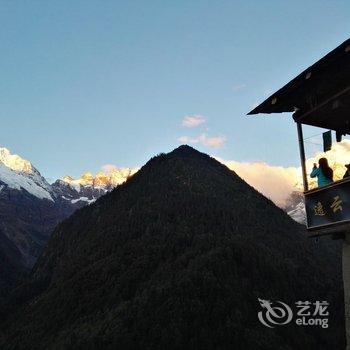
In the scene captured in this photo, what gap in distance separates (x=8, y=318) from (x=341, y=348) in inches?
4182

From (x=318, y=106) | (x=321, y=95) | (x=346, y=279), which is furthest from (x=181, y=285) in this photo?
(x=346, y=279)

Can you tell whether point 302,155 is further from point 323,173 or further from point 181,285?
point 181,285

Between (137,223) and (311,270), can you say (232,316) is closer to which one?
(311,270)

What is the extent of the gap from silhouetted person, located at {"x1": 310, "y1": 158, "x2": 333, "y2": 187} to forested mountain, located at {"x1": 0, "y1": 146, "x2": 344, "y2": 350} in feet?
361

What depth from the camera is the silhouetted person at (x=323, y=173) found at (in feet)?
53.0

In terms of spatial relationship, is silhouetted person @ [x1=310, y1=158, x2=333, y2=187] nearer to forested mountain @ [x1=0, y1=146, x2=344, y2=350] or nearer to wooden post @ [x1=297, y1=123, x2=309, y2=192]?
wooden post @ [x1=297, y1=123, x2=309, y2=192]

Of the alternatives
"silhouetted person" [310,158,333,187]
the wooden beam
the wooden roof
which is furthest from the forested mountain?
"silhouetted person" [310,158,333,187]

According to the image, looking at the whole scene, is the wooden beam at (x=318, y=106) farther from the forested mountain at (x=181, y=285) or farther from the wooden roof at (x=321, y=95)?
the forested mountain at (x=181, y=285)

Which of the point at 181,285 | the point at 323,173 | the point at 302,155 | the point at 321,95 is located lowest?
the point at 181,285

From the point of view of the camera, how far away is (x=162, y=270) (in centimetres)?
15450

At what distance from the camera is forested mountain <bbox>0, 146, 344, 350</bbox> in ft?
415

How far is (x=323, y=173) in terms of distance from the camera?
16.2 m

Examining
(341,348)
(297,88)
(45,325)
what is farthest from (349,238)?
(45,325)

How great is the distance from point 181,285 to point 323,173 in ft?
417
